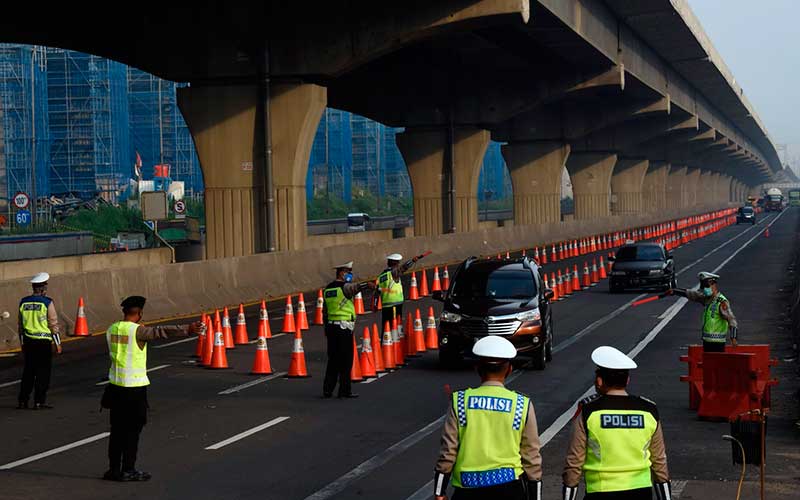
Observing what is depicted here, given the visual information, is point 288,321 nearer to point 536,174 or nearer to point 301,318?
point 301,318

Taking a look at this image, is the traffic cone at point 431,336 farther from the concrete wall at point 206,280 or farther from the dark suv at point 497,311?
the concrete wall at point 206,280

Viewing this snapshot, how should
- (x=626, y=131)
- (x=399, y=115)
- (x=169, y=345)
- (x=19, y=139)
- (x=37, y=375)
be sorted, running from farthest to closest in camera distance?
(x=626, y=131), (x=19, y=139), (x=399, y=115), (x=169, y=345), (x=37, y=375)

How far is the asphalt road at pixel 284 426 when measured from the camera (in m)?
12.3

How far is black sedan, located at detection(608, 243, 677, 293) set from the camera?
38469 mm

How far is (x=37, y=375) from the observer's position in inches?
685

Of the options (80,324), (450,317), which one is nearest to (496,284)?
(450,317)

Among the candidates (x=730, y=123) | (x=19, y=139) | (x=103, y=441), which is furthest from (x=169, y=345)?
(x=730, y=123)

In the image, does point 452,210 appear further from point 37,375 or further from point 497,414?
point 497,414

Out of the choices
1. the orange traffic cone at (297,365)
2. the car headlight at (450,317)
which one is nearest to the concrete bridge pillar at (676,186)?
the car headlight at (450,317)

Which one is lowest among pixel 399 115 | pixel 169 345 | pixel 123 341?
pixel 169 345

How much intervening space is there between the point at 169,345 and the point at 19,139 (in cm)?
6079

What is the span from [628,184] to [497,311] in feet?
328

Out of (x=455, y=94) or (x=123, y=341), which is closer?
(x=123, y=341)

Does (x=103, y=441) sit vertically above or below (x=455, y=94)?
below
